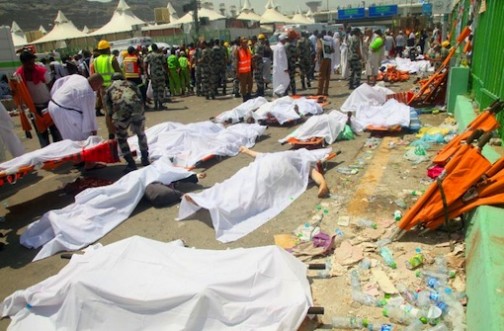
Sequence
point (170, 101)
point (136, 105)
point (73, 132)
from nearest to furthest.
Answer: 1. point (136, 105)
2. point (73, 132)
3. point (170, 101)

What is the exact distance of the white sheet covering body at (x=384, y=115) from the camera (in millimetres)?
6578

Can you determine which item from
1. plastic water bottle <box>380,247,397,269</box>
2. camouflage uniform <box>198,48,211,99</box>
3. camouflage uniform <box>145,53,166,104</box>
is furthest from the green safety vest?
plastic water bottle <box>380,247,397,269</box>

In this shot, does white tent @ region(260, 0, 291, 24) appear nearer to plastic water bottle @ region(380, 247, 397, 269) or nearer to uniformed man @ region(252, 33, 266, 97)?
uniformed man @ region(252, 33, 266, 97)

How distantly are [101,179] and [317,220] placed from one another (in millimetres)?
3380

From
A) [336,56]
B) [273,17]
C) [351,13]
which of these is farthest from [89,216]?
[351,13]

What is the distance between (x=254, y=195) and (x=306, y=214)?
1.94 feet

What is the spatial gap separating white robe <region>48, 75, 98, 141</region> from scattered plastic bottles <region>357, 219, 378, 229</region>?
430 cm

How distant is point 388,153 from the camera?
5719 millimetres

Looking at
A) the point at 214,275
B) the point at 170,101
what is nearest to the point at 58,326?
the point at 214,275

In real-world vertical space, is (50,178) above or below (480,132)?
below

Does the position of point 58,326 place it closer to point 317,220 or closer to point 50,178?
point 317,220

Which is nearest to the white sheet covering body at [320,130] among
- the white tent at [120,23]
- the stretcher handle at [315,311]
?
the stretcher handle at [315,311]

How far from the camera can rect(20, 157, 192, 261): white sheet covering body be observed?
3.92 meters

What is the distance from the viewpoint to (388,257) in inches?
122
